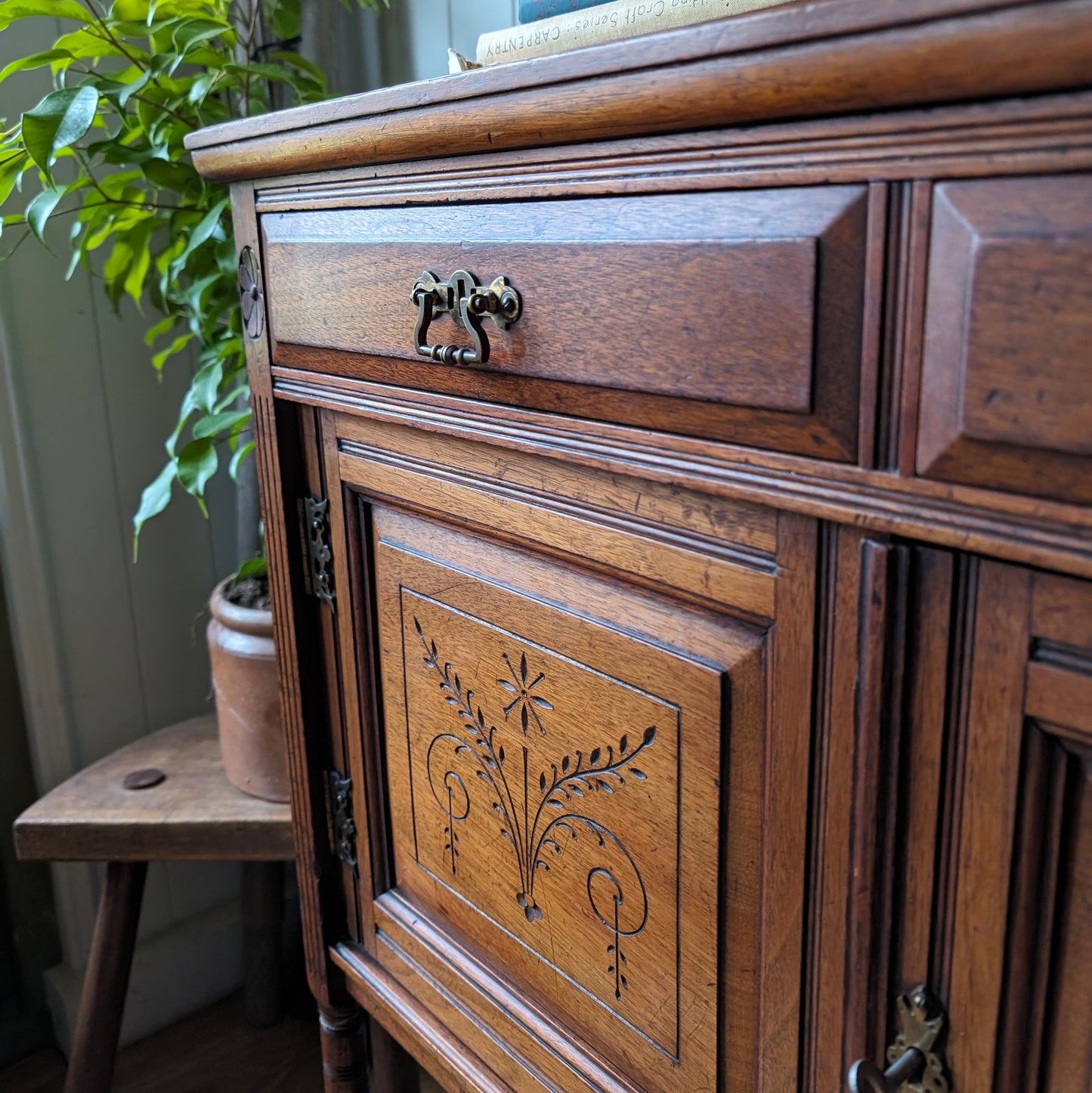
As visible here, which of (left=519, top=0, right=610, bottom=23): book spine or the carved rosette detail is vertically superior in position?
(left=519, top=0, right=610, bottom=23): book spine

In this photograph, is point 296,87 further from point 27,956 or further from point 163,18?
point 27,956

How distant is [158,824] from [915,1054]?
80 cm

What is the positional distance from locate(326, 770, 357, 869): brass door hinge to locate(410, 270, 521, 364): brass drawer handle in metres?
0.36

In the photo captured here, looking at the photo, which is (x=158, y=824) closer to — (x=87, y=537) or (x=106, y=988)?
(x=106, y=988)

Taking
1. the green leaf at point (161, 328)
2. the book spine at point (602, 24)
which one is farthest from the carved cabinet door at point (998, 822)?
the green leaf at point (161, 328)

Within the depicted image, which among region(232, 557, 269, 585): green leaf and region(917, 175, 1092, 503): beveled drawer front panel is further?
region(232, 557, 269, 585): green leaf

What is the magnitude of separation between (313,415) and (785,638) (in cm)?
40

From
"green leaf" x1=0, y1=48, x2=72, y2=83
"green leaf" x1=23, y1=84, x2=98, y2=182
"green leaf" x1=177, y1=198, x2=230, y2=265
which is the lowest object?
"green leaf" x1=177, y1=198, x2=230, y2=265

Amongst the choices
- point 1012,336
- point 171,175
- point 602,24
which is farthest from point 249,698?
point 1012,336

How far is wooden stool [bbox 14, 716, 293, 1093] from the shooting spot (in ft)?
3.27

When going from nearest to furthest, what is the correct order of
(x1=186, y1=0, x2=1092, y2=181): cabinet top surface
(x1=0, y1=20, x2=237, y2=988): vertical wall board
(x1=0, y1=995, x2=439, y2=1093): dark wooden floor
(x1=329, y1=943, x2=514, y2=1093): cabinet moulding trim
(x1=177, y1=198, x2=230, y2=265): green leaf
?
(x1=186, y1=0, x2=1092, y2=181): cabinet top surface
(x1=329, y1=943, x2=514, y2=1093): cabinet moulding trim
(x1=177, y1=198, x2=230, y2=265): green leaf
(x1=0, y1=20, x2=237, y2=988): vertical wall board
(x1=0, y1=995, x2=439, y2=1093): dark wooden floor

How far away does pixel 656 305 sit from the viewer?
416mm

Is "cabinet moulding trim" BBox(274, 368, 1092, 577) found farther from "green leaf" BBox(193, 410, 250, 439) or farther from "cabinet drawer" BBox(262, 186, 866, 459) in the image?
"green leaf" BBox(193, 410, 250, 439)

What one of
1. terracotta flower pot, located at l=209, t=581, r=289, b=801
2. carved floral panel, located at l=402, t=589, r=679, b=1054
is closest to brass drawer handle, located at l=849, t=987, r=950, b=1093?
carved floral panel, located at l=402, t=589, r=679, b=1054
